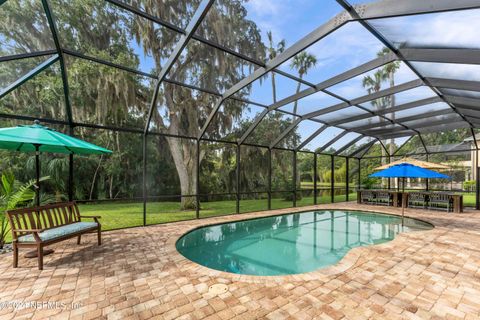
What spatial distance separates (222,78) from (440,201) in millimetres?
10285

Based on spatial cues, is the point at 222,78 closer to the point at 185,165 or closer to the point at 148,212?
the point at 185,165

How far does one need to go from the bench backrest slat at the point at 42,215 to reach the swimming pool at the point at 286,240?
2294 mm

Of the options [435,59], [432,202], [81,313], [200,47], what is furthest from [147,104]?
[432,202]

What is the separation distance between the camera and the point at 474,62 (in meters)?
3.66

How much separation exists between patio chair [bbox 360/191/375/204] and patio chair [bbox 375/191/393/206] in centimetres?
22

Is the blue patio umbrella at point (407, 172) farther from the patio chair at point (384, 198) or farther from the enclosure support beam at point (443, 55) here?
the patio chair at point (384, 198)

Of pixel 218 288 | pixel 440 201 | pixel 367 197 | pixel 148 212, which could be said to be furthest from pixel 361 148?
pixel 218 288

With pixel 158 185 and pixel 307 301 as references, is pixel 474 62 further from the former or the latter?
pixel 158 185

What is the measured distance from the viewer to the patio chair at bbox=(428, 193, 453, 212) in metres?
9.17

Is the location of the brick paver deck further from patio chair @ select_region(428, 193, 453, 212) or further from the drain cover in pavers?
patio chair @ select_region(428, 193, 453, 212)

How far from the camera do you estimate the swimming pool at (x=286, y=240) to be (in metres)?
4.56

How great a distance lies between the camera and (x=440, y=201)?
9.39 metres

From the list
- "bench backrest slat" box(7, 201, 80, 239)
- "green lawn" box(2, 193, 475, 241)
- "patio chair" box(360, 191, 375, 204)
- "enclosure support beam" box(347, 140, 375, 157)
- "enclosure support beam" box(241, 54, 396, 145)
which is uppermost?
"enclosure support beam" box(241, 54, 396, 145)

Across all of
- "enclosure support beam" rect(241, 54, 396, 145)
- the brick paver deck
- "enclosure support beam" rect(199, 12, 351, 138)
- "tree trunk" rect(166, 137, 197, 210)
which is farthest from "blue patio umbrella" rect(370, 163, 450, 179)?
"tree trunk" rect(166, 137, 197, 210)
